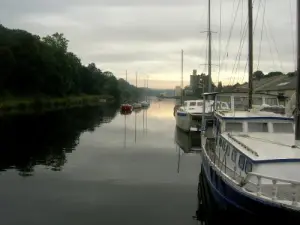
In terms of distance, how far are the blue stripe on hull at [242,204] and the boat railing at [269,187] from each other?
0.25 m

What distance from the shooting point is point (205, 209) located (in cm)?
1938

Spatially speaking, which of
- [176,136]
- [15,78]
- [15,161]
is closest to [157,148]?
[176,136]

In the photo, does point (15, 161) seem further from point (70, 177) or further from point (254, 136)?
point (254, 136)

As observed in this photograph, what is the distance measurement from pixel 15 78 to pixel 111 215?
278ft

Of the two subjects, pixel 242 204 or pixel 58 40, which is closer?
pixel 242 204

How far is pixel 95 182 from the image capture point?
2398 cm

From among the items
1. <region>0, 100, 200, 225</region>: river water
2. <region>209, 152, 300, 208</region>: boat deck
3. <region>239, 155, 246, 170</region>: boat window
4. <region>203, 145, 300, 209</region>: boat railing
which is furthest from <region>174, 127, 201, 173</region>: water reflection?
<region>209, 152, 300, 208</region>: boat deck

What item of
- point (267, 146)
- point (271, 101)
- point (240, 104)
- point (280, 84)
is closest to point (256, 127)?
point (267, 146)

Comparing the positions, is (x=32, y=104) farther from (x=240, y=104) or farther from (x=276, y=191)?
(x=276, y=191)

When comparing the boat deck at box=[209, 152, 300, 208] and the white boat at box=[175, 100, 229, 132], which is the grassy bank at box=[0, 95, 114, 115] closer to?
the white boat at box=[175, 100, 229, 132]

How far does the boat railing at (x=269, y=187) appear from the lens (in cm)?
1288

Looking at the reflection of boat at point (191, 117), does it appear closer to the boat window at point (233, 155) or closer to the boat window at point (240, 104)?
the boat window at point (240, 104)

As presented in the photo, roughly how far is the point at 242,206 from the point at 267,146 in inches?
150

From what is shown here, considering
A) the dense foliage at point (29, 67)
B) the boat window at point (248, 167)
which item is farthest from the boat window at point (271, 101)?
the dense foliage at point (29, 67)
